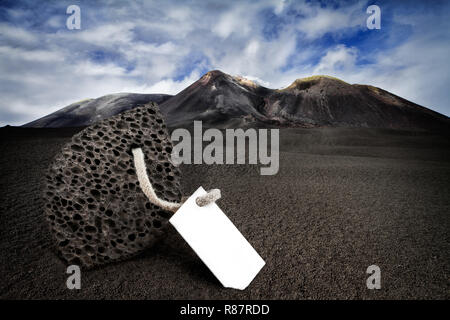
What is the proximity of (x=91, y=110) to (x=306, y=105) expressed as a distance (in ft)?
60.2

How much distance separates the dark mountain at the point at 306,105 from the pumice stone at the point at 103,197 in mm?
11194

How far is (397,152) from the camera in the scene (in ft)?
14.3

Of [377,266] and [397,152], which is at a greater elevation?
[397,152]

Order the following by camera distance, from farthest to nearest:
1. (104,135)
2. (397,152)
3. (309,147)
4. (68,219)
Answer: (309,147) < (397,152) < (104,135) < (68,219)

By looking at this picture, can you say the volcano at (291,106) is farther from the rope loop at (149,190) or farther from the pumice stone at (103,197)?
the rope loop at (149,190)

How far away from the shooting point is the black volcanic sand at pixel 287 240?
1.00 meters

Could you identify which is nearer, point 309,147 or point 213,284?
point 213,284

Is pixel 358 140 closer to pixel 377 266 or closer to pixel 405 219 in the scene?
pixel 405 219

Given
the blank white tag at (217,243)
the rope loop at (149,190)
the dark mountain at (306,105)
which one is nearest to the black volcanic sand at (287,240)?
the blank white tag at (217,243)

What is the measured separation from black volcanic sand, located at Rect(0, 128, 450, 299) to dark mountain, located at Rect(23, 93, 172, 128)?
19.5 meters

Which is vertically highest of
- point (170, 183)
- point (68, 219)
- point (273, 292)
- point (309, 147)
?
point (309, 147)

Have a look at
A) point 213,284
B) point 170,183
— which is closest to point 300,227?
point 213,284

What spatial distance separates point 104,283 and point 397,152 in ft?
16.2

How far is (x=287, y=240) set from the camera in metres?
1.37
